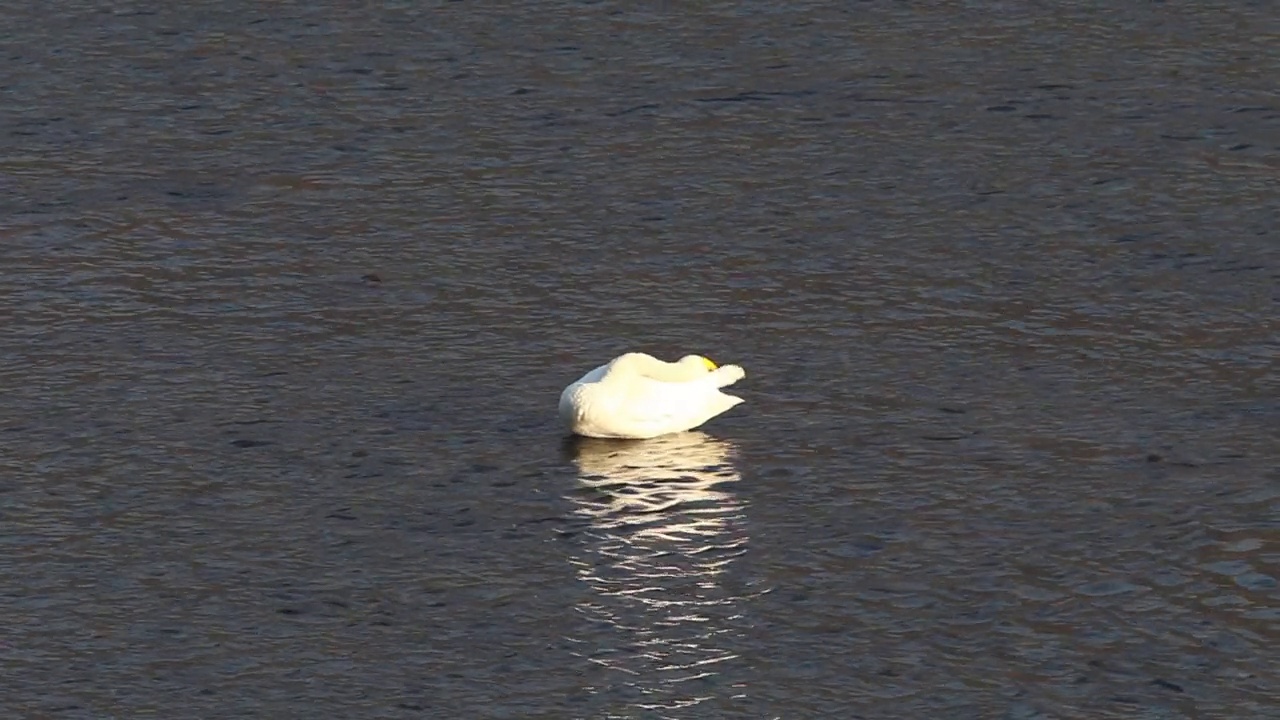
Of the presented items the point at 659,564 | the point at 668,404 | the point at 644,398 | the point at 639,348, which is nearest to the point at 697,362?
the point at 668,404

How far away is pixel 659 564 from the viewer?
1769 centimetres

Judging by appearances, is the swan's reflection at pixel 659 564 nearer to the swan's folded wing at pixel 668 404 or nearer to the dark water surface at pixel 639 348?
the dark water surface at pixel 639 348

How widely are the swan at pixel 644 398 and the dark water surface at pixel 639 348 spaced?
24cm

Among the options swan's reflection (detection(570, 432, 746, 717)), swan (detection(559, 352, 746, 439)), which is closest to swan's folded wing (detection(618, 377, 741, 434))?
swan (detection(559, 352, 746, 439))

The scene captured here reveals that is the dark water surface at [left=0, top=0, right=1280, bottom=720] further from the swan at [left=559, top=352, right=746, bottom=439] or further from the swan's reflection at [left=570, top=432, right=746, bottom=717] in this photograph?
the swan at [left=559, top=352, right=746, bottom=439]

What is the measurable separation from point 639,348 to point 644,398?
5.79 ft

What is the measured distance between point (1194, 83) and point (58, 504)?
14054 millimetres

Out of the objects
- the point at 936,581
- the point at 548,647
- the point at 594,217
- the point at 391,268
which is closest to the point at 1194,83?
the point at 594,217

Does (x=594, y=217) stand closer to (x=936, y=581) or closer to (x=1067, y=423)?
(x=1067, y=423)

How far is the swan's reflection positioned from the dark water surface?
1.8 inches

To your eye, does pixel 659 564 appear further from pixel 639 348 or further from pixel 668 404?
pixel 639 348

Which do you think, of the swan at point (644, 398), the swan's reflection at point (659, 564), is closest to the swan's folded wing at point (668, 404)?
the swan at point (644, 398)

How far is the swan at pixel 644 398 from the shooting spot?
19922 mm

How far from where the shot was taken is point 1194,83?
2739 cm
